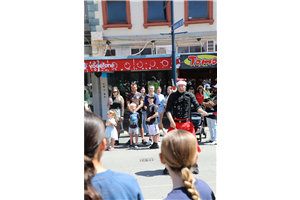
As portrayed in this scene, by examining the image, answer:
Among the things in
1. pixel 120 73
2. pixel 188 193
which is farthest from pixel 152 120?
pixel 120 73

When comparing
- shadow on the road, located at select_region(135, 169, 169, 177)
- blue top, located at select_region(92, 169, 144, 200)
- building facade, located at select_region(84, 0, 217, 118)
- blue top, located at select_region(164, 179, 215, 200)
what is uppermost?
building facade, located at select_region(84, 0, 217, 118)

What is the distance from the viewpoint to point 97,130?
1.42 meters

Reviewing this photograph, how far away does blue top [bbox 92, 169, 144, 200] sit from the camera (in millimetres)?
1344

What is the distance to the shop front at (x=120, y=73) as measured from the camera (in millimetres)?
10352

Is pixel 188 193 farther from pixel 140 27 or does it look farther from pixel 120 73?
pixel 120 73

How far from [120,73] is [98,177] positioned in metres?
11.6

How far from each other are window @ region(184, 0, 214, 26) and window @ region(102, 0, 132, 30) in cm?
310

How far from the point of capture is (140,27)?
39.0 ft

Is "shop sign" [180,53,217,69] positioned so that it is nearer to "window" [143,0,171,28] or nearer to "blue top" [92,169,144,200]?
"window" [143,0,171,28]

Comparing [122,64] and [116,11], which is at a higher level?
[116,11]

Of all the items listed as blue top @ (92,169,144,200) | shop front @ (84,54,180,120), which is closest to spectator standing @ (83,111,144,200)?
blue top @ (92,169,144,200)

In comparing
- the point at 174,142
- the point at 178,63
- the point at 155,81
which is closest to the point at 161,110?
the point at 178,63

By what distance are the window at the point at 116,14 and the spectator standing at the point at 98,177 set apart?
11.1 meters

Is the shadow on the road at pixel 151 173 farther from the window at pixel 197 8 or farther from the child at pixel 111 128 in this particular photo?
the window at pixel 197 8
